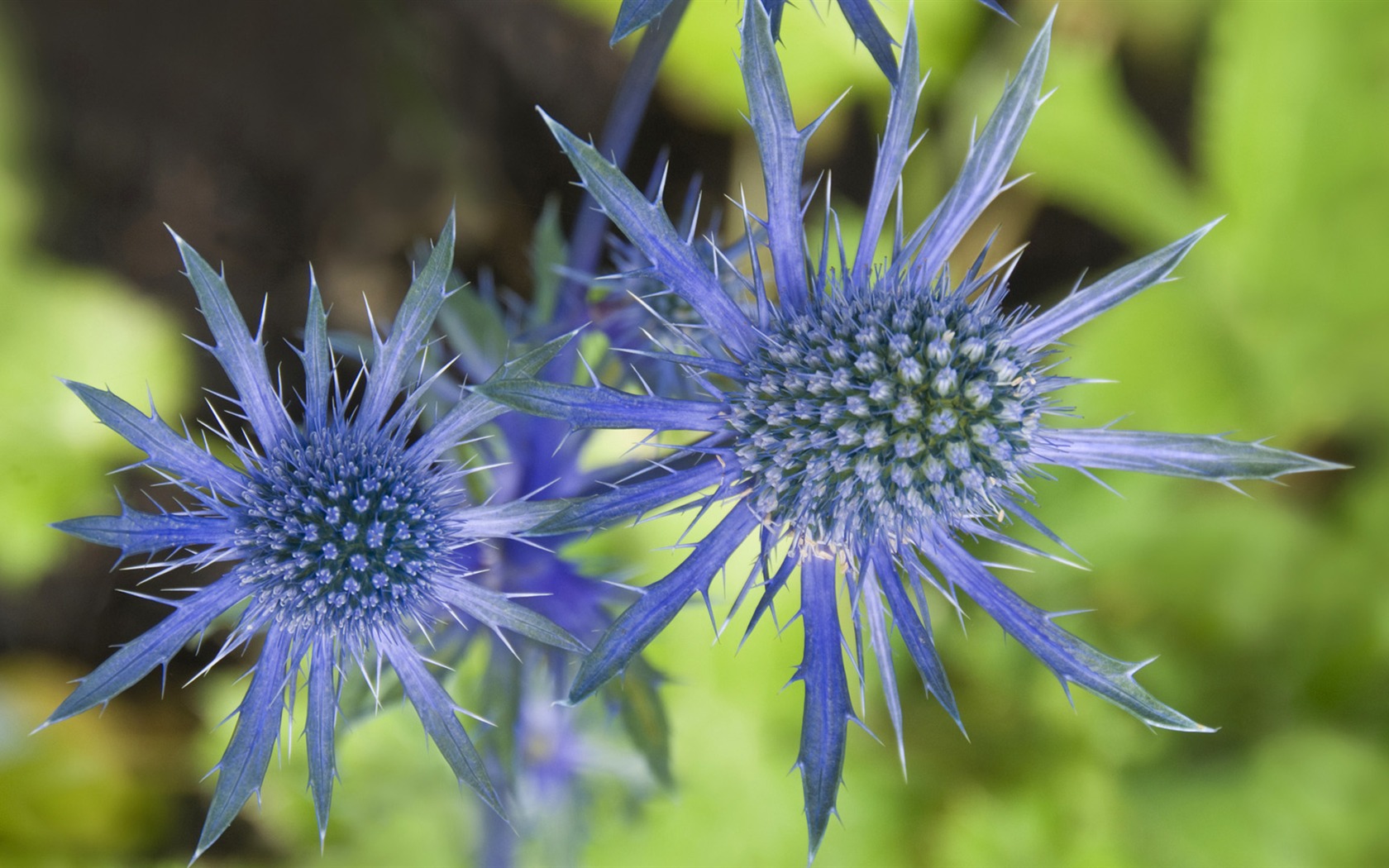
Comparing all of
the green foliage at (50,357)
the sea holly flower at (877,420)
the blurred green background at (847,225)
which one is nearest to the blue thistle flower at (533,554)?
the sea holly flower at (877,420)

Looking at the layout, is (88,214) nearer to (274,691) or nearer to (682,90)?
(682,90)

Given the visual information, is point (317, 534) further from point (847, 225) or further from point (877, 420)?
point (847, 225)

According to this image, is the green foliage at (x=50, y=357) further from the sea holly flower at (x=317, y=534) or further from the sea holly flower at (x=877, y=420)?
the sea holly flower at (x=877, y=420)

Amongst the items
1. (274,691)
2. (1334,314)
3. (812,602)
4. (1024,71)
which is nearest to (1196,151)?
(1334,314)

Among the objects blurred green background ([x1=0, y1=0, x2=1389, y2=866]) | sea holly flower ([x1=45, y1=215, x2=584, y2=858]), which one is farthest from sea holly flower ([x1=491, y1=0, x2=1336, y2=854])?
blurred green background ([x1=0, y1=0, x2=1389, y2=866])

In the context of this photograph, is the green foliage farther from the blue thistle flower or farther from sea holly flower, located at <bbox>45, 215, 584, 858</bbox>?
sea holly flower, located at <bbox>45, 215, 584, 858</bbox>

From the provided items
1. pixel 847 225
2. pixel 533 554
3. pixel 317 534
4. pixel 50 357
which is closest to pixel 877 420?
pixel 533 554
